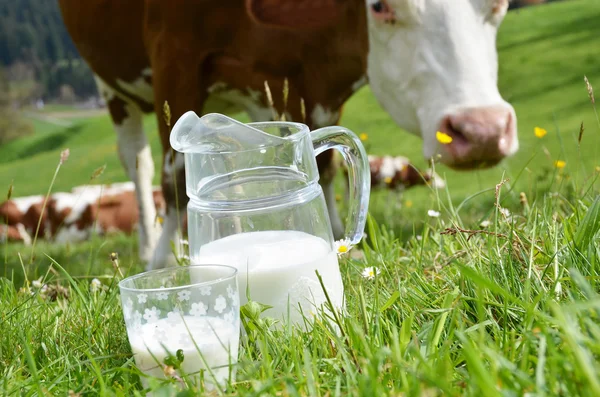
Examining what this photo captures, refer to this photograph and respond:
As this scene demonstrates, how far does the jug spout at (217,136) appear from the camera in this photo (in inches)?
58.2

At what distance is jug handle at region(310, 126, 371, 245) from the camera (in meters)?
1.63

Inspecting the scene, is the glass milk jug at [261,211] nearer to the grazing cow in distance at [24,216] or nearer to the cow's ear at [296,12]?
the cow's ear at [296,12]

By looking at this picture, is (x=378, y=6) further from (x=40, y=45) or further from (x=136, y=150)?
(x=40, y=45)

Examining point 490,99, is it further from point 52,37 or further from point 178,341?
point 52,37

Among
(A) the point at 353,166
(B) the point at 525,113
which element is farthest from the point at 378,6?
(B) the point at 525,113

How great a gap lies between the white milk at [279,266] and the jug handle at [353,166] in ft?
0.63

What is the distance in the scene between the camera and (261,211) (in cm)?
148

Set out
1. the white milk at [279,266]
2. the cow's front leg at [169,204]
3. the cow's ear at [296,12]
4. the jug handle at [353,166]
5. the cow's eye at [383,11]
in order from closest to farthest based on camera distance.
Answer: the white milk at [279,266]
the jug handle at [353,166]
the cow's eye at [383,11]
the cow's ear at [296,12]
the cow's front leg at [169,204]

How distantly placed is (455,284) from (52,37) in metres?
26.4

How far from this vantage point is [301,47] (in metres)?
3.32

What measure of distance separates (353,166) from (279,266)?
35 centimetres

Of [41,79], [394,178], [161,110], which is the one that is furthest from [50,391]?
[41,79]

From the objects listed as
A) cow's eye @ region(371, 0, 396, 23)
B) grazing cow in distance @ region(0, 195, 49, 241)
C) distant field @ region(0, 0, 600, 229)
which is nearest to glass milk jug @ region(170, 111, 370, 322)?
cow's eye @ region(371, 0, 396, 23)

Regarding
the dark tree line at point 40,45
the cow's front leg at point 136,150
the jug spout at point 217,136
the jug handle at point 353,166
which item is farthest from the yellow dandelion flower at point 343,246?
the dark tree line at point 40,45
